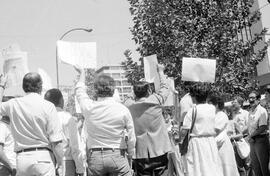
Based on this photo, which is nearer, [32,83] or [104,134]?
Result: [32,83]

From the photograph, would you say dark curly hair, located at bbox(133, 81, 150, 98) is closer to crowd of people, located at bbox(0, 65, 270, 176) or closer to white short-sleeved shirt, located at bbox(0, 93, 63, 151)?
crowd of people, located at bbox(0, 65, 270, 176)

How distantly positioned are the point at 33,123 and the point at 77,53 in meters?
1.55

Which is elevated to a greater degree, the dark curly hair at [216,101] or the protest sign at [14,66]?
the protest sign at [14,66]

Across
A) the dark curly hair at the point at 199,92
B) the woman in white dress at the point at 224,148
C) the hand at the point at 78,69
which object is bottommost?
the woman in white dress at the point at 224,148

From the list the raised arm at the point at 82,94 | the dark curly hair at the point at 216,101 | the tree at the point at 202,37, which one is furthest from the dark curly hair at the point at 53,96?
the tree at the point at 202,37

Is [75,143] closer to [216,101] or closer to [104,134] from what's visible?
[104,134]

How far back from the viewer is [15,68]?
5457mm

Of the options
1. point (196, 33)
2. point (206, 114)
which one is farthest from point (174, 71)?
point (206, 114)

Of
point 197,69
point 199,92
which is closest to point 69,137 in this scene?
point 199,92

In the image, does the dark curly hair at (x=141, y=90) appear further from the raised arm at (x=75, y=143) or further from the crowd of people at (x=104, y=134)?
the raised arm at (x=75, y=143)

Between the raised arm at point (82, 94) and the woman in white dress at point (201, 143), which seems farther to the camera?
the woman in white dress at point (201, 143)

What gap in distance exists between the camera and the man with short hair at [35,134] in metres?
4.17

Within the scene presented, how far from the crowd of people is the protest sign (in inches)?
12.2

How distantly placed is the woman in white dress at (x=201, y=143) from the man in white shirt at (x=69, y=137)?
149 cm
